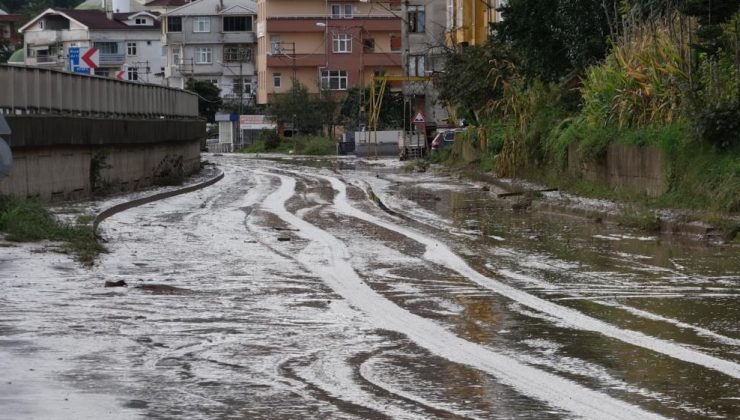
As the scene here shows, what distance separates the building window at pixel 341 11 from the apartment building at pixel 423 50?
25576 mm

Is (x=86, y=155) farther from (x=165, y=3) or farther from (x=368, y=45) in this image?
(x=165, y=3)

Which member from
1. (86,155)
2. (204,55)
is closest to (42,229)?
(86,155)

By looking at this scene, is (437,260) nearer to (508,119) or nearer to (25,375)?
(25,375)

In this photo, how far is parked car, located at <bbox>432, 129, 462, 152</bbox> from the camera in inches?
2415

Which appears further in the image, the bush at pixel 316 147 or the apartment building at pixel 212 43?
the apartment building at pixel 212 43

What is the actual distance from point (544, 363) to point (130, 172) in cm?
2499

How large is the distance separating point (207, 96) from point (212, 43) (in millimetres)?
9038

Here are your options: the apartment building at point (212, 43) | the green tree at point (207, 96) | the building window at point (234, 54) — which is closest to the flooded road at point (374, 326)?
the green tree at point (207, 96)

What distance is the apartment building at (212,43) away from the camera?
122 m

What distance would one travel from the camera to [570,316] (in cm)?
1281

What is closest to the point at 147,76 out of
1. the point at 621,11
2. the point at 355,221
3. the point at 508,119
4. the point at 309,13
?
the point at 309,13

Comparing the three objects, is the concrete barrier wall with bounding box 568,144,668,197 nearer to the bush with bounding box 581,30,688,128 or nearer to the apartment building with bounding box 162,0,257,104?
the bush with bounding box 581,30,688,128

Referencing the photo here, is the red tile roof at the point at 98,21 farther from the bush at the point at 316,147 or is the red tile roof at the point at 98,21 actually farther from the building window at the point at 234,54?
the bush at the point at 316,147

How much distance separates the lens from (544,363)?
33.9 ft
